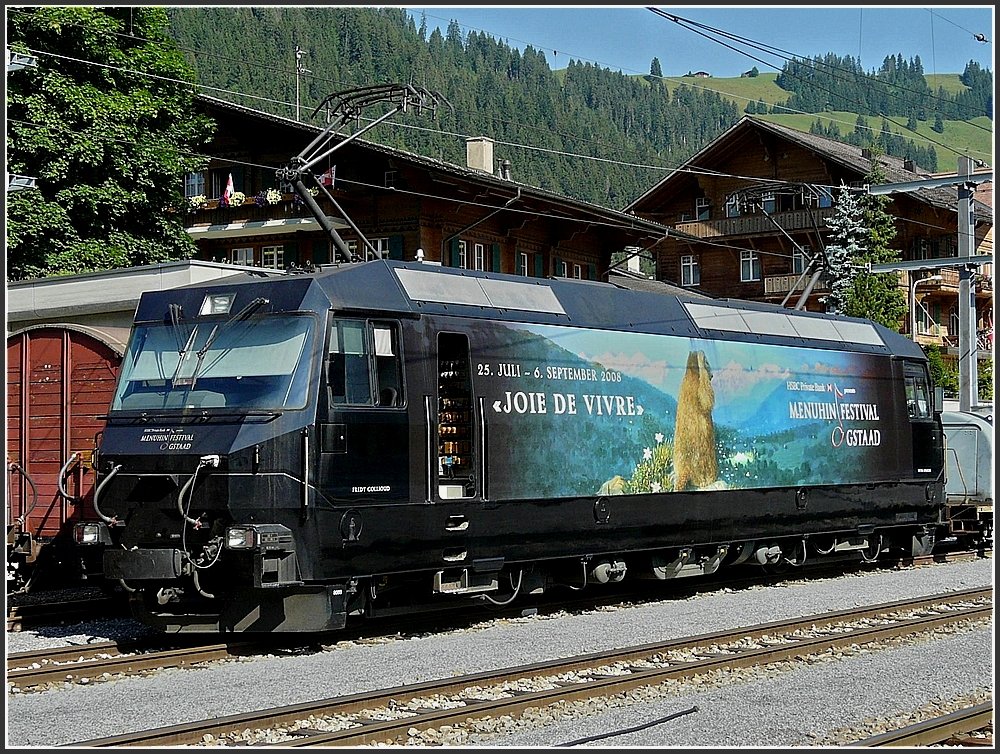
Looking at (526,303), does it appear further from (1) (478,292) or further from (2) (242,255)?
(2) (242,255)

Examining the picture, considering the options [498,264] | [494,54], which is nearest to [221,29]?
[494,54]

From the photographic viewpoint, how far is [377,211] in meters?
34.9

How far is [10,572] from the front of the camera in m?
15.5

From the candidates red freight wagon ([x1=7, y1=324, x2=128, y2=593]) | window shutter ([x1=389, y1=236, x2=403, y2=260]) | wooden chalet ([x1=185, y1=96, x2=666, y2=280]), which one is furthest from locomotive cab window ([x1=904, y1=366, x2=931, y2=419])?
window shutter ([x1=389, y1=236, x2=403, y2=260])

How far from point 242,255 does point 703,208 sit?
89.3 feet

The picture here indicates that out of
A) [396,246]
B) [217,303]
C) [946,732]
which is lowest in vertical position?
[946,732]

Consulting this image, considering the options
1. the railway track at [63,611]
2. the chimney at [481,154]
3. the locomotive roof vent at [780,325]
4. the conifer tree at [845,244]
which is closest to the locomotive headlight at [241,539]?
the railway track at [63,611]

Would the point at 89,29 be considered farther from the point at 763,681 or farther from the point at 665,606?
the point at 763,681

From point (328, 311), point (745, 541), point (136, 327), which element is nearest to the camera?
point (328, 311)

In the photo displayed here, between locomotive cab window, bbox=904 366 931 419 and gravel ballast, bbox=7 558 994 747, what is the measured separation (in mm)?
6229

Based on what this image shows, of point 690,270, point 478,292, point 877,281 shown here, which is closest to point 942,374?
Answer: point 877,281

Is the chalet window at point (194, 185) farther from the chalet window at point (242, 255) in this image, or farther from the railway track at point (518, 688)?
the railway track at point (518, 688)

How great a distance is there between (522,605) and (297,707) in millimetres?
6479

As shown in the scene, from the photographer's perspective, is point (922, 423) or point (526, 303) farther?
point (922, 423)
